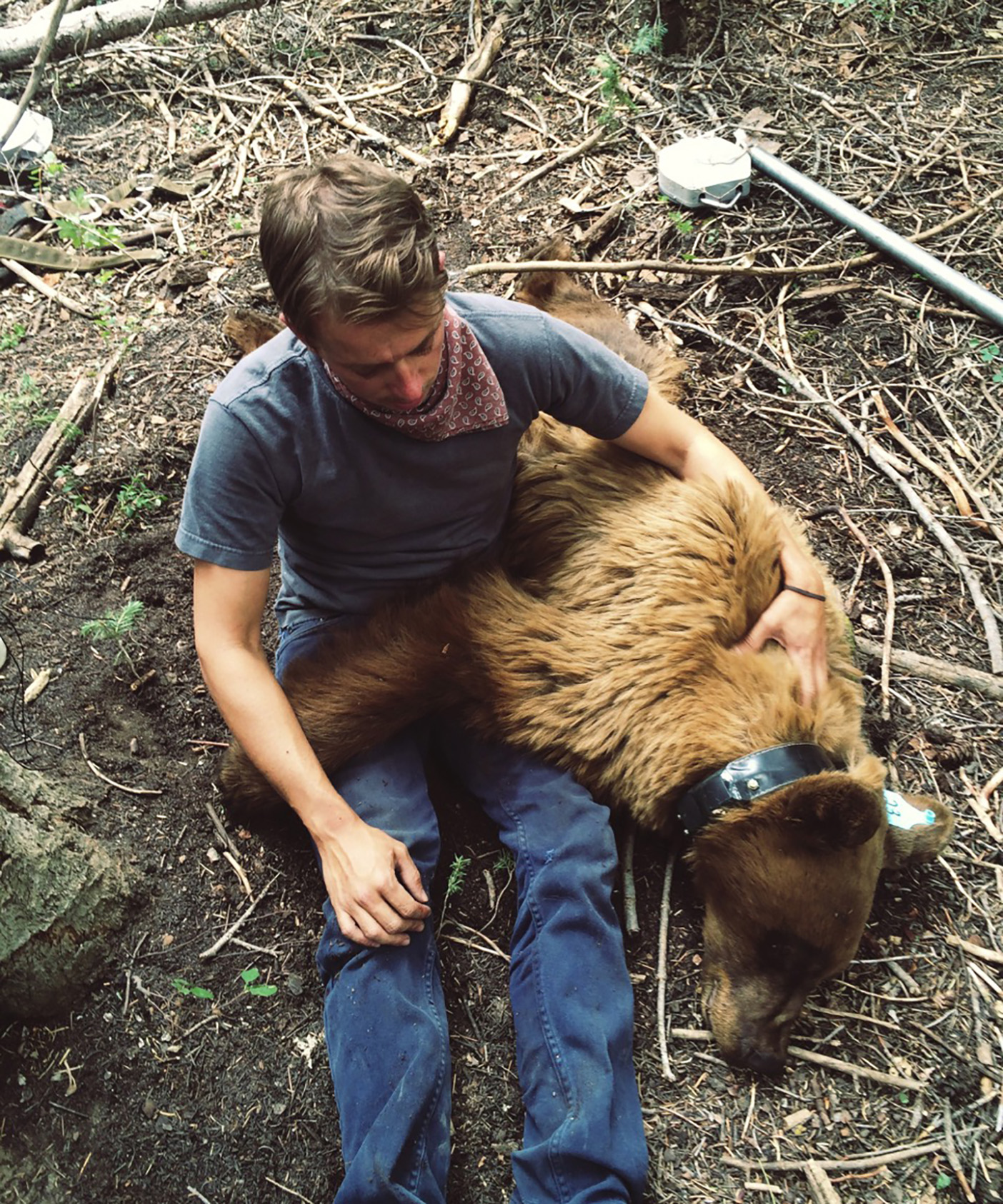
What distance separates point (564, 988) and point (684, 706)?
3.07ft

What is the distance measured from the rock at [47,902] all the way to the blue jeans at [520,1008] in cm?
68

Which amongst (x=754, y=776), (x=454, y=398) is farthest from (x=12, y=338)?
(x=754, y=776)

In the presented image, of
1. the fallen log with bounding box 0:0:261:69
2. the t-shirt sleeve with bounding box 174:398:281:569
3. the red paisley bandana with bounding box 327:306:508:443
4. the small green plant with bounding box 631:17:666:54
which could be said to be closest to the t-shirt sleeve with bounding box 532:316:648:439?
the red paisley bandana with bounding box 327:306:508:443

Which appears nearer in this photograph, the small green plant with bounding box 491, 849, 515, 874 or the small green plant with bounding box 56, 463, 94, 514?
the small green plant with bounding box 491, 849, 515, 874

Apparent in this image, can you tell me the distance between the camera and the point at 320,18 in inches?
249

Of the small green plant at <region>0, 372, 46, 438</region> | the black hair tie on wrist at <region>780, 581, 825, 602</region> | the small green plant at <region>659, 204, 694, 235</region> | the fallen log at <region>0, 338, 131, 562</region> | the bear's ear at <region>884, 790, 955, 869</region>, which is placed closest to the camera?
the bear's ear at <region>884, 790, 955, 869</region>

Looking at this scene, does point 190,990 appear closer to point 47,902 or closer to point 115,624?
point 47,902

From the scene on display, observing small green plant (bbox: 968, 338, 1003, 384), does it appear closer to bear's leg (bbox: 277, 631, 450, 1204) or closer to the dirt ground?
the dirt ground

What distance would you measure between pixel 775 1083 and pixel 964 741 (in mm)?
1427

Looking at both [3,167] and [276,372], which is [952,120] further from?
[3,167]

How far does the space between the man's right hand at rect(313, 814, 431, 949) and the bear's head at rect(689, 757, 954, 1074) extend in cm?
93

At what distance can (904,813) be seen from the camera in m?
3.03

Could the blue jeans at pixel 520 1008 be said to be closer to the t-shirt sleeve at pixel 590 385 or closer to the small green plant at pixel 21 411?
the t-shirt sleeve at pixel 590 385

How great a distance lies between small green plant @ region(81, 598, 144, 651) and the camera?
353 cm
